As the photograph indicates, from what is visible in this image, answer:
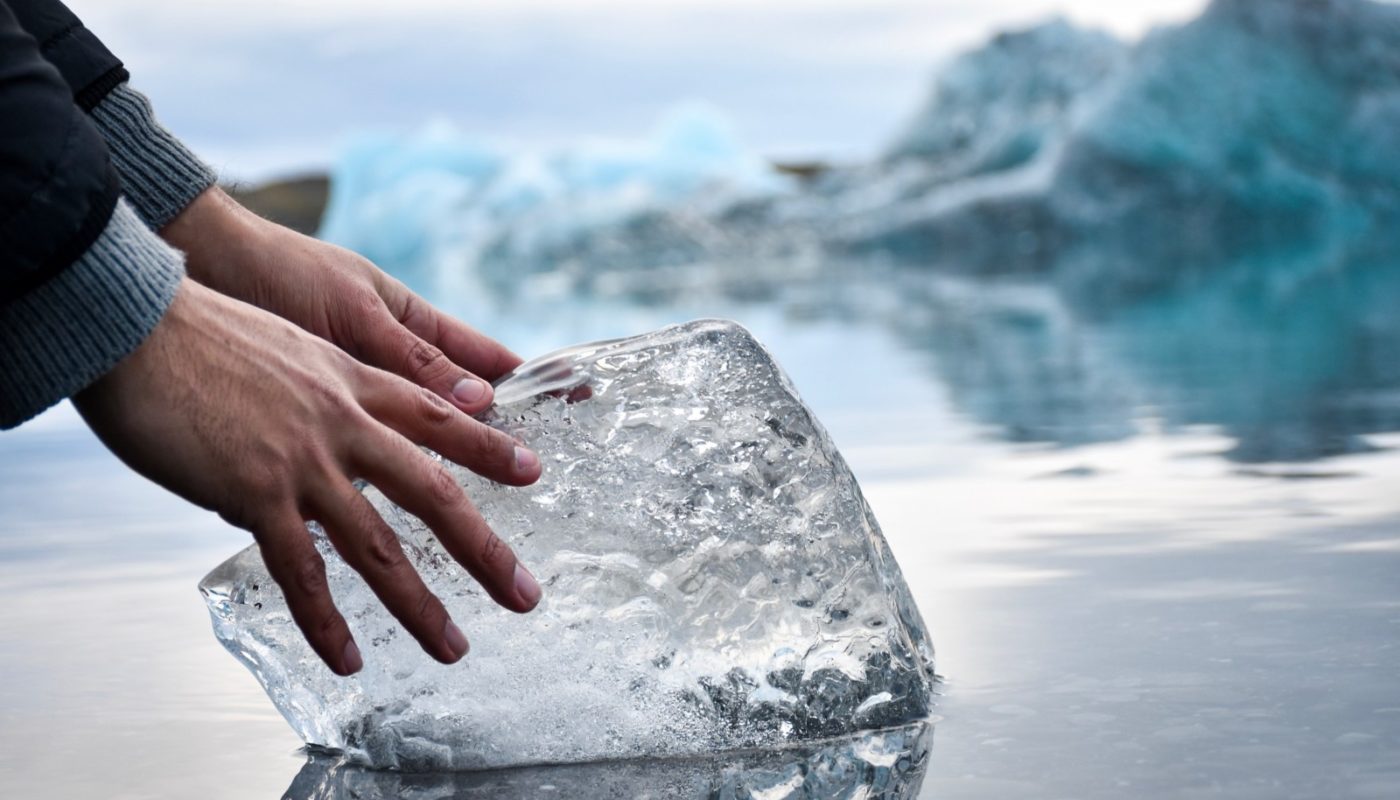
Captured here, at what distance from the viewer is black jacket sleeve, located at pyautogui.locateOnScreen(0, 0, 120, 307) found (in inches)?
36.6

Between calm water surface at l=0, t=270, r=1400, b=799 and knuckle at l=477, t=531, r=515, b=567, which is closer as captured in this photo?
knuckle at l=477, t=531, r=515, b=567

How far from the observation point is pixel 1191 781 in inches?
43.7

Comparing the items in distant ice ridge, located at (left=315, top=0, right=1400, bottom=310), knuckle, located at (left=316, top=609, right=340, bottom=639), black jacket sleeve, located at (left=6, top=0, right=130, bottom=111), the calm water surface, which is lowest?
the calm water surface

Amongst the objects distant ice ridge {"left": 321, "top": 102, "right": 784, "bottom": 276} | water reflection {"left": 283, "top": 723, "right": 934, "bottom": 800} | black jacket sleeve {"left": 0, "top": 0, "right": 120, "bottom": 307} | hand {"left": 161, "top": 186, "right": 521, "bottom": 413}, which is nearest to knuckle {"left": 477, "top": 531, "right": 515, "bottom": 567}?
water reflection {"left": 283, "top": 723, "right": 934, "bottom": 800}

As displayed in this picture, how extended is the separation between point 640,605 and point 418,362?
11.3 inches

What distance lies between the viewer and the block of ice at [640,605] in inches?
51.7

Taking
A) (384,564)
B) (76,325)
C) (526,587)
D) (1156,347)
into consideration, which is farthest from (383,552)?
(1156,347)

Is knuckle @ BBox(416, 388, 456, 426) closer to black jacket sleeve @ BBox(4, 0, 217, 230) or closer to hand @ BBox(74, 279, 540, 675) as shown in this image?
hand @ BBox(74, 279, 540, 675)

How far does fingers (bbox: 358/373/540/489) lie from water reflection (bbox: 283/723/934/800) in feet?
0.81

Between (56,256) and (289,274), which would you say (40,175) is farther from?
(289,274)

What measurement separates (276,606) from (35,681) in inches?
11.9

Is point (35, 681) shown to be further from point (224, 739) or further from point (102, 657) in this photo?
point (224, 739)

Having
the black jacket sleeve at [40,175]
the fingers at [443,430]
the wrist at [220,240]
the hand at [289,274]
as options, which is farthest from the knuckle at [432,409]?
the wrist at [220,240]

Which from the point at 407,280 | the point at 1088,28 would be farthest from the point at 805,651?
the point at 1088,28
